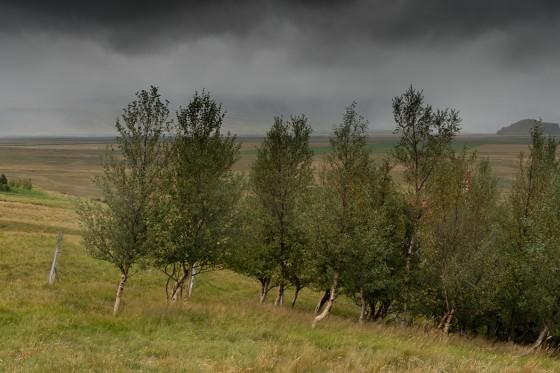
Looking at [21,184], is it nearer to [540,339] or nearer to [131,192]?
[131,192]

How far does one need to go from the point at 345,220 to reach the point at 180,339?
34.6 ft

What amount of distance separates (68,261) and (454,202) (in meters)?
30.6

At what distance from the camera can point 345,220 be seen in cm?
2156

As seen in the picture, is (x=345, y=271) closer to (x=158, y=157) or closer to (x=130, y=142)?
(x=158, y=157)

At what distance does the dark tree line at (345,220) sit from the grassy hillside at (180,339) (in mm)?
2288

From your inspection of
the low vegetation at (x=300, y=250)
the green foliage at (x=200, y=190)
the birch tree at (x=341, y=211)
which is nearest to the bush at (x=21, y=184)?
the low vegetation at (x=300, y=250)

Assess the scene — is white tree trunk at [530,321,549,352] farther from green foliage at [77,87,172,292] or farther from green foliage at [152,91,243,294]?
green foliage at [77,87,172,292]

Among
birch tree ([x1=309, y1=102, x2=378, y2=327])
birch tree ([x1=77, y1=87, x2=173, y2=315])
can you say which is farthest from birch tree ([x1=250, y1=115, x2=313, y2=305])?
birch tree ([x1=77, y1=87, x2=173, y2=315])

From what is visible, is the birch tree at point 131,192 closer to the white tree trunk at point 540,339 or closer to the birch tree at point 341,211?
the birch tree at point 341,211

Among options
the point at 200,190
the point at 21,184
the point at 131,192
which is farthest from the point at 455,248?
the point at 21,184

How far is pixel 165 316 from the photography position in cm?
1966

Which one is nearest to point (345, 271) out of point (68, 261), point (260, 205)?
point (260, 205)

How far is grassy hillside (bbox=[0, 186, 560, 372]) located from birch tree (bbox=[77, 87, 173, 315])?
9.85 feet

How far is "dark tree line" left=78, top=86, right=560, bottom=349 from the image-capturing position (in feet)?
64.7
